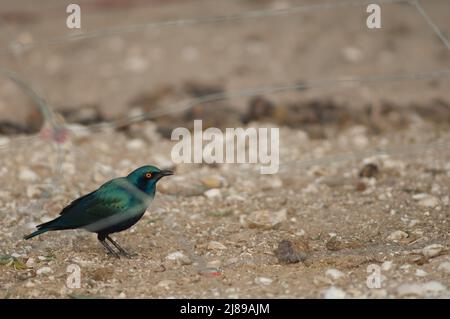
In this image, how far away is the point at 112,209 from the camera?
382 centimetres

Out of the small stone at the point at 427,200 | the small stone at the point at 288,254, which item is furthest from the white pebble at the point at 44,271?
the small stone at the point at 427,200

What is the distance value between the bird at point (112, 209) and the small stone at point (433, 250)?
1249mm

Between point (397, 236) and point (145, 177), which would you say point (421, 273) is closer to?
point (397, 236)

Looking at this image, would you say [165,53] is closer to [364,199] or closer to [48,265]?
[364,199]

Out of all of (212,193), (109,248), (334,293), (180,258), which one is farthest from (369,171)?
(109,248)

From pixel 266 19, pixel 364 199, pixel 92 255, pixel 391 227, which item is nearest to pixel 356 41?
pixel 266 19

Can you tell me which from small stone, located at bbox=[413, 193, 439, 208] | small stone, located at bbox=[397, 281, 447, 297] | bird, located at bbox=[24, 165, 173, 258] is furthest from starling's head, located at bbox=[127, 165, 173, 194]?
small stone, located at bbox=[413, 193, 439, 208]

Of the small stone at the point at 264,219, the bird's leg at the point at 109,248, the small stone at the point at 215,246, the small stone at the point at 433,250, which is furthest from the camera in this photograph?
the small stone at the point at 264,219

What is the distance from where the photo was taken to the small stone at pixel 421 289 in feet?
11.0

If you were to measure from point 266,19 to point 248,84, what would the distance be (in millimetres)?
1175

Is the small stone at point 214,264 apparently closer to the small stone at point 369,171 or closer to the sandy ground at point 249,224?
the sandy ground at point 249,224

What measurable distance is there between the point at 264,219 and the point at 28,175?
156 cm

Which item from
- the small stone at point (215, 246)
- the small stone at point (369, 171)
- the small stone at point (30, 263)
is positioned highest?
the small stone at point (369, 171)

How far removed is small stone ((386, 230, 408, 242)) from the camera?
4012mm
